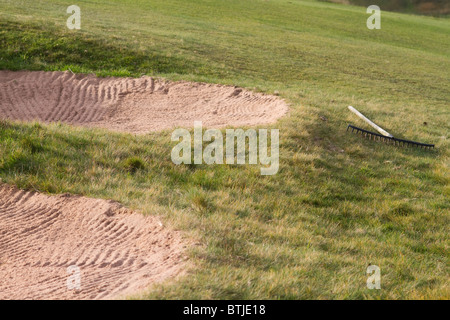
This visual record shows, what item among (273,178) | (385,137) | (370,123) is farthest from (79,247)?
(370,123)

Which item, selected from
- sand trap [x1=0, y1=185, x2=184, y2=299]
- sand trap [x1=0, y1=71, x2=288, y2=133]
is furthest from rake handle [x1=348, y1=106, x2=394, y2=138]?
sand trap [x1=0, y1=185, x2=184, y2=299]

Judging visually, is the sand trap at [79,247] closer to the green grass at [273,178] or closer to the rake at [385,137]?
the green grass at [273,178]

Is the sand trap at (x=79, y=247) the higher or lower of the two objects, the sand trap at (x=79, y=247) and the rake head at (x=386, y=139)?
the lower

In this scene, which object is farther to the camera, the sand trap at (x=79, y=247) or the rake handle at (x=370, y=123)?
the rake handle at (x=370, y=123)

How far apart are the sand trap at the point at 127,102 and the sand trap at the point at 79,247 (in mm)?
3814

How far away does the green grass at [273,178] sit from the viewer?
16.9 ft

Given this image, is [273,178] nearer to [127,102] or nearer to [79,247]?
[79,247]

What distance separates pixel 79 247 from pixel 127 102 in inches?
272

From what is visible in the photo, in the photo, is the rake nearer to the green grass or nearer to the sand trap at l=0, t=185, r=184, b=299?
the green grass

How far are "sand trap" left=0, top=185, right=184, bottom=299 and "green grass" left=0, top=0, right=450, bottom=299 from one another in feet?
0.86

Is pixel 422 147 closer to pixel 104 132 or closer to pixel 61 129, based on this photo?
pixel 104 132

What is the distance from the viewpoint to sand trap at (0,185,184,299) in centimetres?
455

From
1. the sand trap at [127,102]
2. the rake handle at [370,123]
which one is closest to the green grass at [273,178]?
the rake handle at [370,123]
